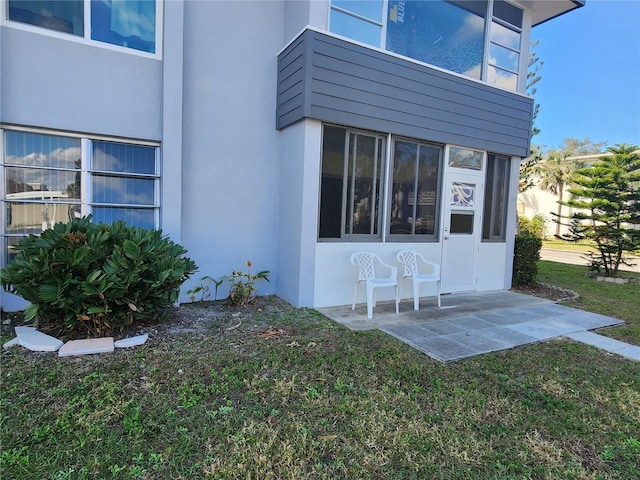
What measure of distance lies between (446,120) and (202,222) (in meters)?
4.25

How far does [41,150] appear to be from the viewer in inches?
175

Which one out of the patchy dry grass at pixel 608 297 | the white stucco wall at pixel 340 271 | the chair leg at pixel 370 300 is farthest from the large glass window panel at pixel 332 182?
the patchy dry grass at pixel 608 297

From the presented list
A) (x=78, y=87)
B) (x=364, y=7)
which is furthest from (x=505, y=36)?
(x=78, y=87)

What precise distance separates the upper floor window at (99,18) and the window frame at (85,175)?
1217 millimetres

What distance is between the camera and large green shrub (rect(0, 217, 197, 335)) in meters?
3.50

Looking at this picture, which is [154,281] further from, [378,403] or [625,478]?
[625,478]

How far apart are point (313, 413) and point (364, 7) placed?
550 cm

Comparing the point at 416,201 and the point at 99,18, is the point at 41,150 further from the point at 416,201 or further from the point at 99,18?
the point at 416,201

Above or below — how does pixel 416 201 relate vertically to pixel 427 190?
below

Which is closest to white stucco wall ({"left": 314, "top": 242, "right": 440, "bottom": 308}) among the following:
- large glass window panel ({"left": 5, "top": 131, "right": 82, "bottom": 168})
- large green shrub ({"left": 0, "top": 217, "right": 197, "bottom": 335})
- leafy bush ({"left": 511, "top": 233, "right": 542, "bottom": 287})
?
large green shrub ({"left": 0, "top": 217, "right": 197, "bottom": 335})

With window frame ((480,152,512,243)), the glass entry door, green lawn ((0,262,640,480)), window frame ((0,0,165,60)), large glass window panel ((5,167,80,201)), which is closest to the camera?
green lawn ((0,262,640,480))

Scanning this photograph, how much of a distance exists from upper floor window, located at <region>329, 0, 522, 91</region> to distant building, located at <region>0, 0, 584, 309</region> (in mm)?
28

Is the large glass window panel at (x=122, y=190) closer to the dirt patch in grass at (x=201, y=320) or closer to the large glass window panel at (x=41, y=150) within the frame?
the large glass window panel at (x=41, y=150)

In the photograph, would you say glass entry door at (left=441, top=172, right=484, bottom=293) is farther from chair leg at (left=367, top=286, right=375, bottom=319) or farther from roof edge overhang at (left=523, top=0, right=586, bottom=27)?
roof edge overhang at (left=523, top=0, right=586, bottom=27)
